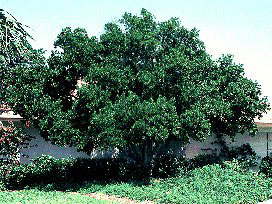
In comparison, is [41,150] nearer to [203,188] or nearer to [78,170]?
[78,170]

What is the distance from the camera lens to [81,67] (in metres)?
13.5

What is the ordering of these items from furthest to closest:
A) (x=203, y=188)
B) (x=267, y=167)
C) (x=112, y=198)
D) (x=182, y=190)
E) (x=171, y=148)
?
(x=171, y=148) → (x=267, y=167) → (x=203, y=188) → (x=182, y=190) → (x=112, y=198)

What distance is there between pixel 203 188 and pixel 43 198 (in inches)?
199

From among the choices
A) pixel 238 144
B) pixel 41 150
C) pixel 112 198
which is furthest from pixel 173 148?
pixel 112 198

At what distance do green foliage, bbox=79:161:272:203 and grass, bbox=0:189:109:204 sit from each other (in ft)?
4.04

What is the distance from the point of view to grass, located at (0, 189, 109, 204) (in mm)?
11227

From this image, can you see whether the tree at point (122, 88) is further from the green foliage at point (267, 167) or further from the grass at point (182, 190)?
the green foliage at point (267, 167)

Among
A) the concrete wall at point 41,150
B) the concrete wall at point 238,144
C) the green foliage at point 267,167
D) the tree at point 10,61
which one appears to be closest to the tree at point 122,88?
the tree at point 10,61

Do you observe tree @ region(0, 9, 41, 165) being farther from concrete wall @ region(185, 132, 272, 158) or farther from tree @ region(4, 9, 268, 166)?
concrete wall @ region(185, 132, 272, 158)

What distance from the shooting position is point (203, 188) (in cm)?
1308

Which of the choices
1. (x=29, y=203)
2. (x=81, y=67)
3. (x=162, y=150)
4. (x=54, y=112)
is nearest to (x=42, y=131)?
(x=54, y=112)

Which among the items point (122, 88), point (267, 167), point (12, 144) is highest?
point (122, 88)

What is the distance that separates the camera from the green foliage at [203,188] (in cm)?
1184

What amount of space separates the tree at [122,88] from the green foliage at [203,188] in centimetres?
152
